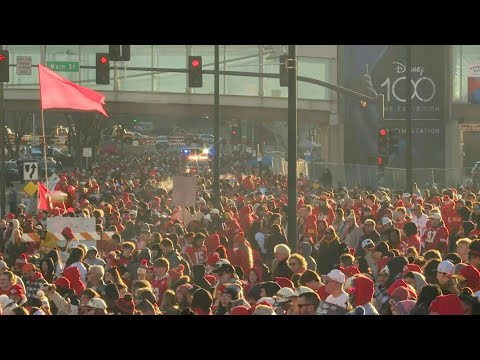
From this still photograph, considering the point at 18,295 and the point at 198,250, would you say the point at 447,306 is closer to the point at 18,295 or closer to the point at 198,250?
the point at 18,295

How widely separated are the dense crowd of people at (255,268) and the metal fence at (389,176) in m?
16.9

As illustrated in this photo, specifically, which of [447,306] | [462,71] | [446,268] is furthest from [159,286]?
[462,71]

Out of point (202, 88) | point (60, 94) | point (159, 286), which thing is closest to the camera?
point (159, 286)

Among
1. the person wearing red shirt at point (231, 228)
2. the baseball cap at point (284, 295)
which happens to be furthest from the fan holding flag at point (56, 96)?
the baseball cap at point (284, 295)

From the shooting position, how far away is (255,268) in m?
13.0

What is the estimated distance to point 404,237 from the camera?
15.8m

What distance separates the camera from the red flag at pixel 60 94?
20.9 metres

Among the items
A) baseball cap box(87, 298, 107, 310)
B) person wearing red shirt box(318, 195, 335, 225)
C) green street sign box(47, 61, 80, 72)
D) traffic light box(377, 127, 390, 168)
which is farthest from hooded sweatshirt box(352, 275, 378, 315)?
green street sign box(47, 61, 80, 72)

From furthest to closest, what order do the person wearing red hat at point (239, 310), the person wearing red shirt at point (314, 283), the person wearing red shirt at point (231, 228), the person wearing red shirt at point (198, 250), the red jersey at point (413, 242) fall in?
the person wearing red shirt at point (231, 228), the person wearing red shirt at point (198, 250), the red jersey at point (413, 242), the person wearing red shirt at point (314, 283), the person wearing red hat at point (239, 310)

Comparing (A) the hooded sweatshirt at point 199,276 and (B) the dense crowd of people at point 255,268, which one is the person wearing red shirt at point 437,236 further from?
(A) the hooded sweatshirt at point 199,276

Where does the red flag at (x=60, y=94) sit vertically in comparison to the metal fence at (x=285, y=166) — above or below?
above

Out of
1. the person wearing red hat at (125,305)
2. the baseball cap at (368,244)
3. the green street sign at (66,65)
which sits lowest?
the person wearing red hat at (125,305)

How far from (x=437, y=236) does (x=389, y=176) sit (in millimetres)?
24652
